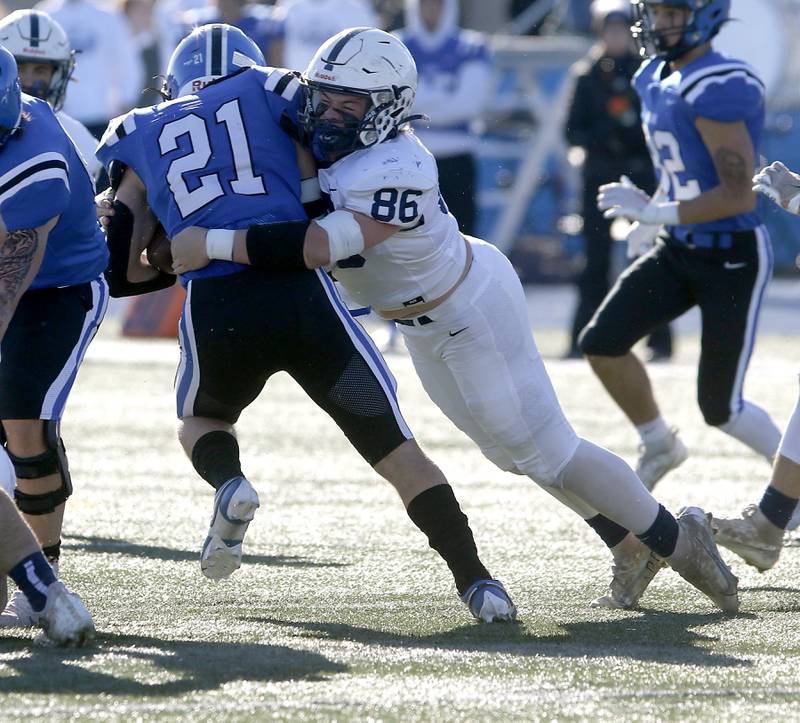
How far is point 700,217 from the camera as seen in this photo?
5.47 m

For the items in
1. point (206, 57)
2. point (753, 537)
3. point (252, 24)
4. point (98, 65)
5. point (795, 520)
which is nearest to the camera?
point (206, 57)

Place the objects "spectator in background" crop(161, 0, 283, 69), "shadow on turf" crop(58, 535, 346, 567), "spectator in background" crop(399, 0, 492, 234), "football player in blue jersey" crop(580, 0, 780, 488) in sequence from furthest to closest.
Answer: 1. "spectator in background" crop(399, 0, 492, 234)
2. "spectator in background" crop(161, 0, 283, 69)
3. "football player in blue jersey" crop(580, 0, 780, 488)
4. "shadow on turf" crop(58, 535, 346, 567)

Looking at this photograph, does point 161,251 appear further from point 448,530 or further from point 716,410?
point 716,410

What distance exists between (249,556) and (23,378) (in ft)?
3.47

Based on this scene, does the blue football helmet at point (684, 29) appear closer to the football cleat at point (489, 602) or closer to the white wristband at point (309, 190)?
the white wristband at point (309, 190)

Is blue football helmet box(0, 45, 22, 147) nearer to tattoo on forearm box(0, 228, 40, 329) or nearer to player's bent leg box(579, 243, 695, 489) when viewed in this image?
tattoo on forearm box(0, 228, 40, 329)

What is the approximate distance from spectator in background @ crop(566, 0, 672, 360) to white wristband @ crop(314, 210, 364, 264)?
19.7ft

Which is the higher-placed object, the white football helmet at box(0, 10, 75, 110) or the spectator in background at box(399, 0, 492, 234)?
the white football helmet at box(0, 10, 75, 110)

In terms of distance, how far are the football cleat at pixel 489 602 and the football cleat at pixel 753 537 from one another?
840mm

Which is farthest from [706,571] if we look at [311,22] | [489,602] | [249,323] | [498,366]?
[311,22]

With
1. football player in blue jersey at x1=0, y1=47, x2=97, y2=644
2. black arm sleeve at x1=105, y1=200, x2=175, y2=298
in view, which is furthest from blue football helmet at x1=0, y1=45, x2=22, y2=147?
black arm sleeve at x1=105, y1=200, x2=175, y2=298

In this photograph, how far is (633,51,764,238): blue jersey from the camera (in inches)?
211

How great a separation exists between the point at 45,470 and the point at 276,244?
3.03 ft

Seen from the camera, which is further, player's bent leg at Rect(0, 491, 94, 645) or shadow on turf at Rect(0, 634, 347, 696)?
player's bent leg at Rect(0, 491, 94, 645)
